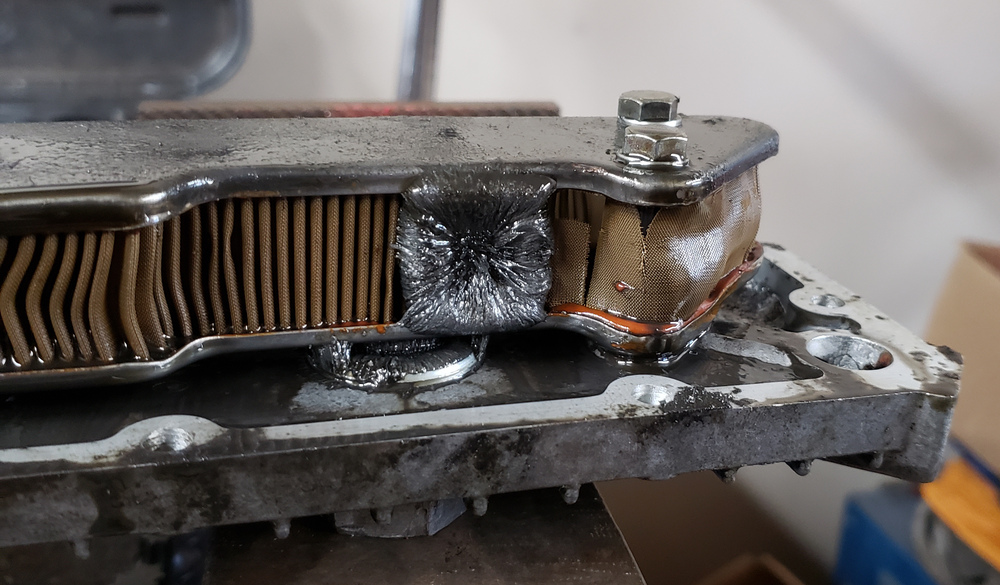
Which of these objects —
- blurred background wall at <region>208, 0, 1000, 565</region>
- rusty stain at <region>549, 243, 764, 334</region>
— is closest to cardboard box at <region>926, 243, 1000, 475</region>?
blurred background wall at <region>208, 0, 1000, 565</region>

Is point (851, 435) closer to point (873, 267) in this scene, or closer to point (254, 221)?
point (254, 221)

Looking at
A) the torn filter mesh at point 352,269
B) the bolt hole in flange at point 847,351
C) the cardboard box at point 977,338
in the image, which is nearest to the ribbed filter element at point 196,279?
the torn filter mesh at point 352,269

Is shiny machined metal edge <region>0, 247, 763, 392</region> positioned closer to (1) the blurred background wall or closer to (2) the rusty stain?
(2) the rusty stain

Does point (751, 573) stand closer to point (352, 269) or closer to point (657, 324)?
point (657, 324)

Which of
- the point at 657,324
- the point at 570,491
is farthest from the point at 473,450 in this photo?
the point at 657,324

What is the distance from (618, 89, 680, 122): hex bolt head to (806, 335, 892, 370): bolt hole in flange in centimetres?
29

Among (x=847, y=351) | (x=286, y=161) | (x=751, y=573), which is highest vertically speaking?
(x=286, y=161)

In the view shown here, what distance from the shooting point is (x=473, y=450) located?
59 centimetres

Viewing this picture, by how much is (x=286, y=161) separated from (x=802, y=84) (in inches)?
42.8

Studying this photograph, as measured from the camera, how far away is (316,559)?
0.69m

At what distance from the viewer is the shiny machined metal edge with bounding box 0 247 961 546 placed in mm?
544

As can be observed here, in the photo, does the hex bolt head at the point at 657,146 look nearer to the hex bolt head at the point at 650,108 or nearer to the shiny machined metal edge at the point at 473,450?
the hex bolt head at the point at 650,108

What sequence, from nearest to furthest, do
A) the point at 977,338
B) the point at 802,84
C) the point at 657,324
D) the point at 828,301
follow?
the point at 657,324, the point at 828,301, the point at 977,338, the point at 802,84

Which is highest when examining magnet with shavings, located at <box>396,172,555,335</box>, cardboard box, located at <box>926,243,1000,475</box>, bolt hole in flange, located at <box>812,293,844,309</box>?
magnet with shavings, located at <box>396,172,555,335</box>
